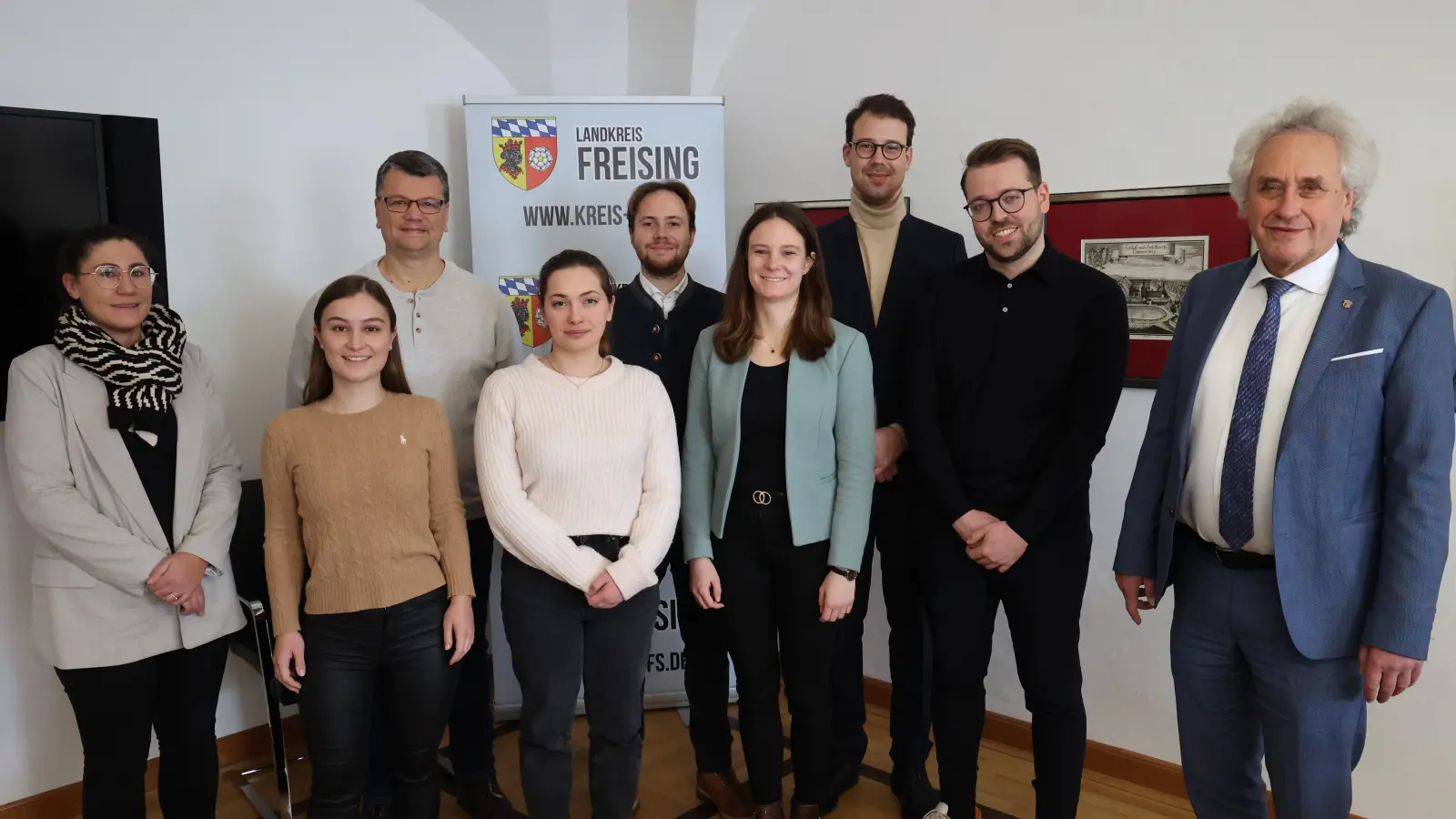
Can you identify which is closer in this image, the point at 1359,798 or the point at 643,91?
the point at 1359,798

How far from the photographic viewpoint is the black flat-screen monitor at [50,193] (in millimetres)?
2266

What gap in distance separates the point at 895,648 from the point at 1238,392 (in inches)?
49.9

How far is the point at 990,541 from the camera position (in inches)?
84.4

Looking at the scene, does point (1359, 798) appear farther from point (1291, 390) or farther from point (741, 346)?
point (741, 346)

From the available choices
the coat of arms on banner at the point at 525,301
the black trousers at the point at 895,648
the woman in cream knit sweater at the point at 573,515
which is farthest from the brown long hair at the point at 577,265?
the coat of arms on banner at the point at 525,301

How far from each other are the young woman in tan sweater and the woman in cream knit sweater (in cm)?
16

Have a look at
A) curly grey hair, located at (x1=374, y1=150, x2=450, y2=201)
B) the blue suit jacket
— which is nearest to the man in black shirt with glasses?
the blue suit jacket

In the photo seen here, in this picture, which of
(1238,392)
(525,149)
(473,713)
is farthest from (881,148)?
(473,713)

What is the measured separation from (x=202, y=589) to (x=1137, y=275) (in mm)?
2612

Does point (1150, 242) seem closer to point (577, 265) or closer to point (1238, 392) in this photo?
point (1238, 392)

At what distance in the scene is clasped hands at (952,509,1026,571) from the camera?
6.99 feet

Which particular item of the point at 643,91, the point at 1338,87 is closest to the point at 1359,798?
the point at 1338,87

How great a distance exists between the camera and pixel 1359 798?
2.57 meters

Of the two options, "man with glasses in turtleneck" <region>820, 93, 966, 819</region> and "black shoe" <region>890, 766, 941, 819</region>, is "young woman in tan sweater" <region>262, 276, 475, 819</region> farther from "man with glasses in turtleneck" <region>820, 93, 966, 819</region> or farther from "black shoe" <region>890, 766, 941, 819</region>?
"black shoe" <region>890, 766, 941, 819</region>
